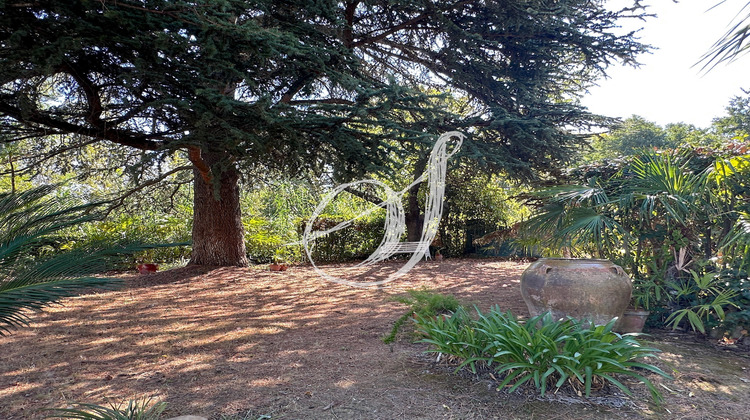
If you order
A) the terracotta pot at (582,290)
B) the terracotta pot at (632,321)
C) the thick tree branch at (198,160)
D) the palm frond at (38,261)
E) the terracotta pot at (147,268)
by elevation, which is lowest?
the terracotta pot at (632,321)

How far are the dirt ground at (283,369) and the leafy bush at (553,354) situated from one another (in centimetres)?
13

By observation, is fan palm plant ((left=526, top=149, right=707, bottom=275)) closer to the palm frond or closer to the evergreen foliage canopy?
the evergreen foliage canopy

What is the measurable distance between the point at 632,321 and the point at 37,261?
4739mm

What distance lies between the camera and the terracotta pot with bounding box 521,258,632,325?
12.5 feet

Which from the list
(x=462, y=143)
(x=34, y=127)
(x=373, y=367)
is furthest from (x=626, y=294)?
(x=34, y=127)

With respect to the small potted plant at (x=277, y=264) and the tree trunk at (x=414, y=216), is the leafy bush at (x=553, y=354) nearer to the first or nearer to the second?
the small potted plant at (x=277, y=264)

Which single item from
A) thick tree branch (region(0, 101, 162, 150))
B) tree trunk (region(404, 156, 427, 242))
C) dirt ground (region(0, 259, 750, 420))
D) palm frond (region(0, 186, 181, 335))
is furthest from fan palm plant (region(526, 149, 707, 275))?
tree trunk (region(404, 156, 427, 242))

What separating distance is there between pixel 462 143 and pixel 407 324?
321cm

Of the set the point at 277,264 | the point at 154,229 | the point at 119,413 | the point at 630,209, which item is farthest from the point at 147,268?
the point at 630,209

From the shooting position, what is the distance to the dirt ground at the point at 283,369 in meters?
2.63

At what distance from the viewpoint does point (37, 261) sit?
199 cm

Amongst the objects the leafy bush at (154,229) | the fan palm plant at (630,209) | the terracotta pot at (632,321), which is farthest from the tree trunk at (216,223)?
the terracotta pot at (632,321)

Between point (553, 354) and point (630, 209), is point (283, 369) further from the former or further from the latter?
point (630, 209)

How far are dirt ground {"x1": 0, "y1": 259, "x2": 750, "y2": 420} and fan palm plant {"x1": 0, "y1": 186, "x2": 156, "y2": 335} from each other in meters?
1.07
